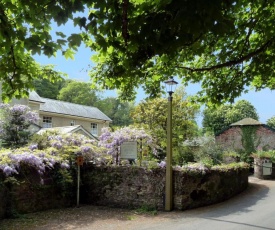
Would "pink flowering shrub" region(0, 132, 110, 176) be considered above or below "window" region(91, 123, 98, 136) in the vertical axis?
below

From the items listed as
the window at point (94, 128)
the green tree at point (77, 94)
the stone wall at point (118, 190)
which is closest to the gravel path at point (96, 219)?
the stone wall at point (118, 190)

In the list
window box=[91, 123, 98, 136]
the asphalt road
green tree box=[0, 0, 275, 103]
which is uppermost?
window box=[91, 123, 98, 136]

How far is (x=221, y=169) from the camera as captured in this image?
14.4 m

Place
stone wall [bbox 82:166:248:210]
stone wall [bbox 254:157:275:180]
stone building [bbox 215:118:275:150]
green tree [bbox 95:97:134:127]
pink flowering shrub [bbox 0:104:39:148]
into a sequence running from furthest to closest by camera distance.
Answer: green tree [bbox 95:97:134:127] < stone building [bbox 215:118:275:150] < stone wall [bbox 254:157:275:180] < pink flowering shrub [bbox 0:104:39:148] < stone wall [bbox 82:166:248:210]

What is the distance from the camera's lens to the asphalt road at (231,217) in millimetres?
9480

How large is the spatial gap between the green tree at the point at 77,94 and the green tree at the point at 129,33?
51.7 m

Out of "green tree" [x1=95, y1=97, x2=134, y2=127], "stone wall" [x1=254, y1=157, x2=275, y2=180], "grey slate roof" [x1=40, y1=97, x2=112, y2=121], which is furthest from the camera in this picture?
"green tree" [x1=95, y1=97, x2=134, y2=127]

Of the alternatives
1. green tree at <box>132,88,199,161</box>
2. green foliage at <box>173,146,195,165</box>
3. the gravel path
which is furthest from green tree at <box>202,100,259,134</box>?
the gravel path

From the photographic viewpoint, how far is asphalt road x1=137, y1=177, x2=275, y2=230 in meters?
9.48

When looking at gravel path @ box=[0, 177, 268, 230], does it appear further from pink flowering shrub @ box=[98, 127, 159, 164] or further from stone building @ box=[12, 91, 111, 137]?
stone building @ box=[12, 91, 111, 137]

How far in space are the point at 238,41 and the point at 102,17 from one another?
4.56m

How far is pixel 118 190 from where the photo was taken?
43.6 ft

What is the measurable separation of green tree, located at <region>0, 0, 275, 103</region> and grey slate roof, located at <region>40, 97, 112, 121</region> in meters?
27.1

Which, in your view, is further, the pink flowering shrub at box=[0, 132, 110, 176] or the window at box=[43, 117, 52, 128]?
the window at box=[43, 117, 52, 128]
